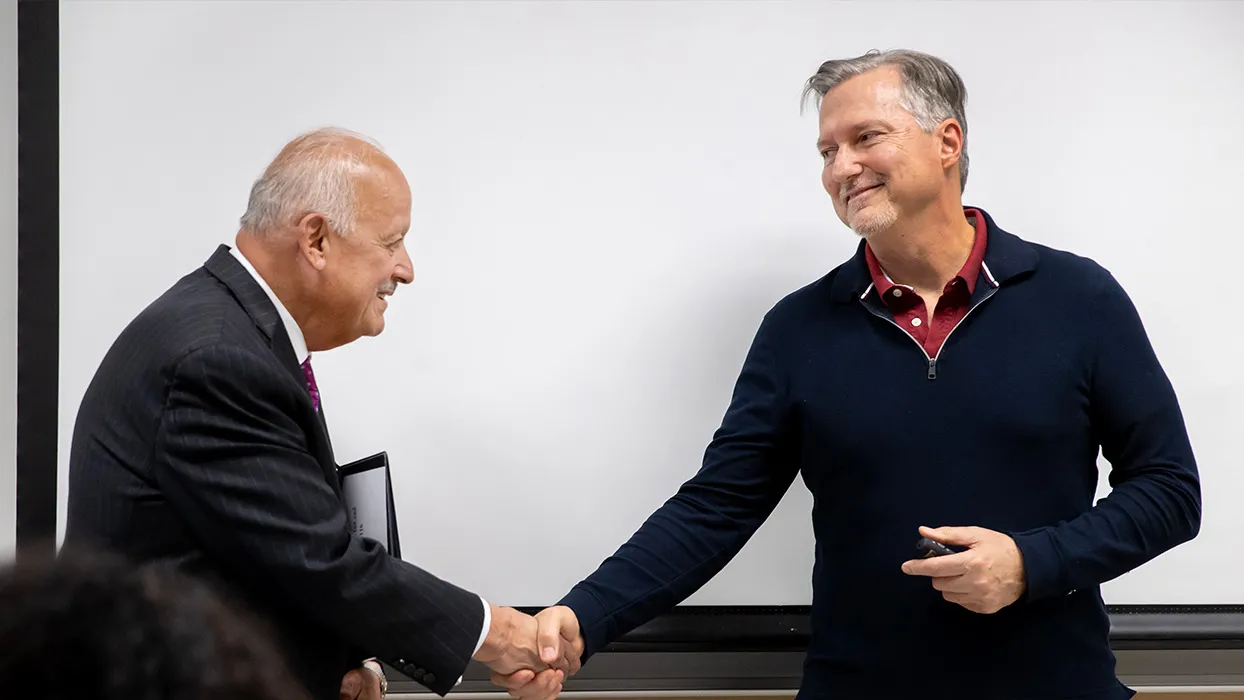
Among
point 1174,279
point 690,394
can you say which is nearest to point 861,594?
point 690,394

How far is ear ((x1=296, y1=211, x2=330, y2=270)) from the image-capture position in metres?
1.62

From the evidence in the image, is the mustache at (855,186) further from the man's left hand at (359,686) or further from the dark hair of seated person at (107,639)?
the dark hair of seated person at (107,639)

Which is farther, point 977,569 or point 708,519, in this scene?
point 708,519

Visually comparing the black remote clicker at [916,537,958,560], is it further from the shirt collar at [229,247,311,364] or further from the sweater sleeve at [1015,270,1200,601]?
the shirt collar at [229,247,311,364]

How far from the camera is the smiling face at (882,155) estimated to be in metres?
1.86

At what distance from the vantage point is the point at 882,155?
1.86 metres

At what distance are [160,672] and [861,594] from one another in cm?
148

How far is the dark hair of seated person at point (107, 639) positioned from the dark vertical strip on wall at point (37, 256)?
5.95ft

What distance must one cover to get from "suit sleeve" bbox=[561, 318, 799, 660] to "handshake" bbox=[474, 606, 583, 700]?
2cm

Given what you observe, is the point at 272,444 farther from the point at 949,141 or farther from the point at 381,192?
the point at 949,141

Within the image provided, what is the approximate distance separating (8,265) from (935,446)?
175 centimetres

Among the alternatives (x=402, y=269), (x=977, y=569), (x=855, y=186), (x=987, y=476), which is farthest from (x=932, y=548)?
(x=402, y=269)

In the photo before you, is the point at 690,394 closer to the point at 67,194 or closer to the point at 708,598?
the point at 708,598

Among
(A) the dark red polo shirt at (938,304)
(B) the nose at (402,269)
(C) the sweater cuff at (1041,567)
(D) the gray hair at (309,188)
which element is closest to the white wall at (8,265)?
(D) the gray hair at (309,188)
